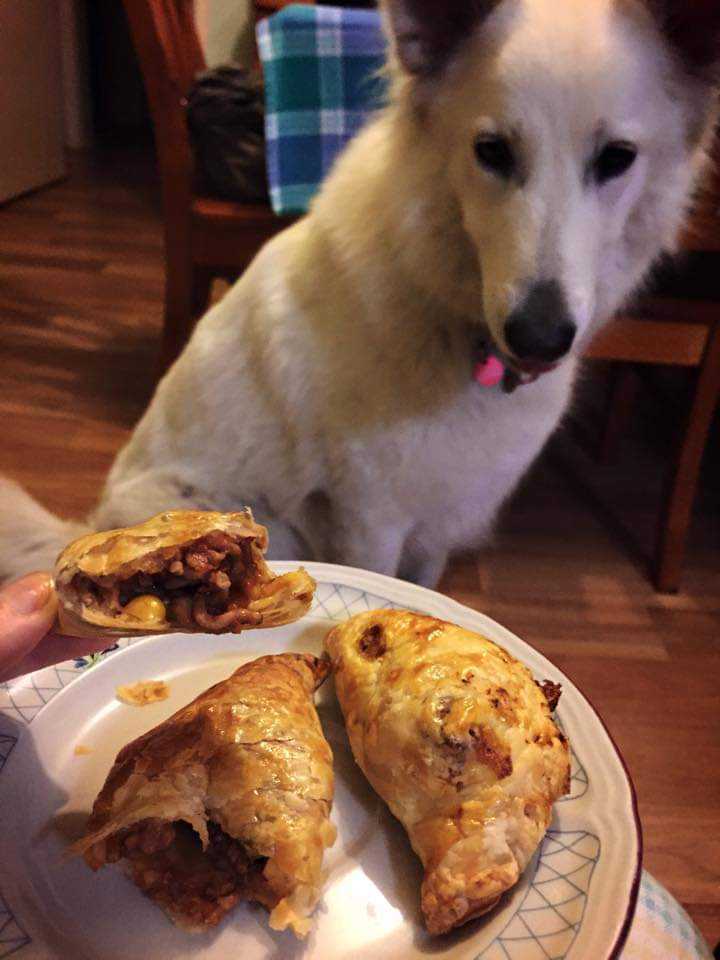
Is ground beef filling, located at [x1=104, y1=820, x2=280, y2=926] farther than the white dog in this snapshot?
No

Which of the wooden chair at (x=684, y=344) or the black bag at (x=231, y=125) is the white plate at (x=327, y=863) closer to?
the wooden chair at (x=684, y=344)

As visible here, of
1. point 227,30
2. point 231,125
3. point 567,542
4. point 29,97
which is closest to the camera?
point 231,125

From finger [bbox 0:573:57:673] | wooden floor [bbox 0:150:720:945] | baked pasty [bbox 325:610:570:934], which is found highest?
finger [bbox 0:573:57:673]

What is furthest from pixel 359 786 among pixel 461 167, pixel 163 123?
pixel 163 123

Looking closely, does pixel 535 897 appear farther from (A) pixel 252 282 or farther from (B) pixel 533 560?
(B) pixel 533 560

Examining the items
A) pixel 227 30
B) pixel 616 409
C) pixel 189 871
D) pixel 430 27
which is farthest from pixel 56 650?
pixel 227 30

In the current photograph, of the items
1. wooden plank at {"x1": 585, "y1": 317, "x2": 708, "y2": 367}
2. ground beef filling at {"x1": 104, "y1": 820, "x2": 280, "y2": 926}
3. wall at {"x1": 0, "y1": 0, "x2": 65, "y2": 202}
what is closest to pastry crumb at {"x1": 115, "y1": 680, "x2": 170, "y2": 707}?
ground beef filling at {"x1": 104, "y1": 820, "x2": 280, "y2": 926}

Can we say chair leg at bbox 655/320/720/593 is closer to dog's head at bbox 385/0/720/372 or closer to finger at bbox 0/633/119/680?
dog's head at bbox 385/0/720/372

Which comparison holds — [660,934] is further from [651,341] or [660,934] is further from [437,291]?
[651,341]
